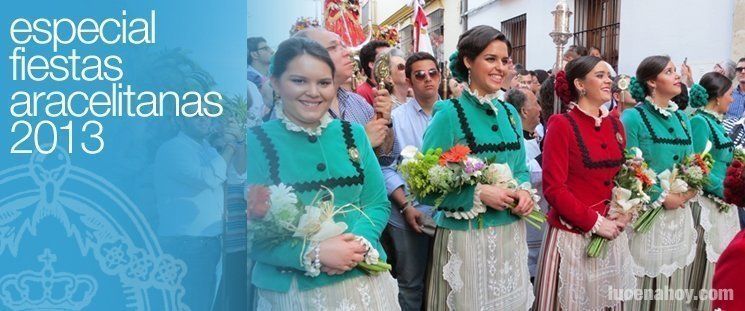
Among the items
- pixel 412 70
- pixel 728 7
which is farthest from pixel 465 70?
pixel 728 7

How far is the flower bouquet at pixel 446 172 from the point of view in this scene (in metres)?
2.75

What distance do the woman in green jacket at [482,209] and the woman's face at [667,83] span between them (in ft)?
5.03

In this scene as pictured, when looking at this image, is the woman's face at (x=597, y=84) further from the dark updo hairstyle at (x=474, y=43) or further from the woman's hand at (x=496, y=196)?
the woman's hand at (x=496, y=196)

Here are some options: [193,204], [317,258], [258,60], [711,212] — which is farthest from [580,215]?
[193,204]

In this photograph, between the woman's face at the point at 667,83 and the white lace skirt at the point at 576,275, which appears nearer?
the white lace skirt at the point at 576,275

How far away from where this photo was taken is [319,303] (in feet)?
6.64

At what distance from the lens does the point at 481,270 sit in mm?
2922

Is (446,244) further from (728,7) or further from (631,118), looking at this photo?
(728,7)

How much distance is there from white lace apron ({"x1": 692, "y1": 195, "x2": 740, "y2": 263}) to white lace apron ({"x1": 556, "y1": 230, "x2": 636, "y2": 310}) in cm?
131

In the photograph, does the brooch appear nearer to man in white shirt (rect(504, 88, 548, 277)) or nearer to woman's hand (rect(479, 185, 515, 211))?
woman's hand (rect(479, 185, 515, 211))

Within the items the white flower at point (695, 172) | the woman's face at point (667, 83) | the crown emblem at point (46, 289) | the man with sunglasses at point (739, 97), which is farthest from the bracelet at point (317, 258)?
the man with sunglasses at point (739, 97)

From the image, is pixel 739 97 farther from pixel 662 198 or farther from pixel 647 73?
pixel 662 198

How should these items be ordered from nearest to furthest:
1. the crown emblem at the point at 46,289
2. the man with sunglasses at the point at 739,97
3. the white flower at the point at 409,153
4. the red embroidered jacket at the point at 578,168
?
the crown emblem at the point at 46,289
the white flower at the point at 409,153
the red embroidered jacket at the point at 578,168
the man with sunglasses at the point at 739,97

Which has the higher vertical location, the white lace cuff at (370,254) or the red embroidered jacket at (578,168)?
the red embroidered jacket at (578,168)
